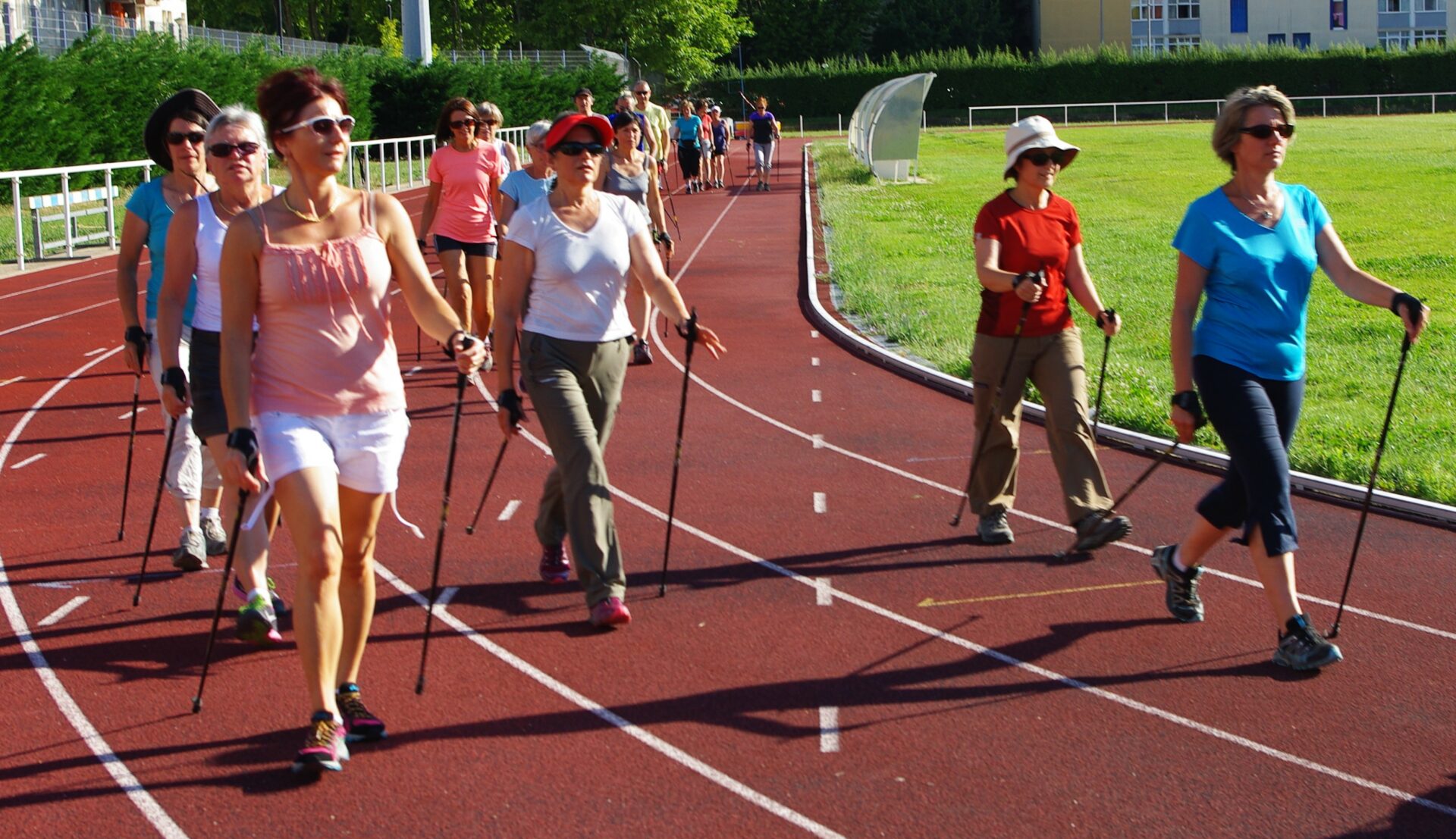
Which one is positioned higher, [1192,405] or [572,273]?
[572,273]

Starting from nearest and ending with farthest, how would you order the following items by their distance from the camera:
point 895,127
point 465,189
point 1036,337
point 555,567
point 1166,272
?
point 555,567, point 1036,337, point 465,189, point 1166,272, point 895,127

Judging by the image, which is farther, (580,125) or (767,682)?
(580,125)

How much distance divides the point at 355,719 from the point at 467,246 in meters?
7.39

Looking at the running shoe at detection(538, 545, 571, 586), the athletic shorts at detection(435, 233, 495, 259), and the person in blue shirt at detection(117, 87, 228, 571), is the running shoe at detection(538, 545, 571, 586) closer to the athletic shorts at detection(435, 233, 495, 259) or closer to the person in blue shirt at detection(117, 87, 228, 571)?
the person in blue shirt at detection(117, 87, 228, 571)

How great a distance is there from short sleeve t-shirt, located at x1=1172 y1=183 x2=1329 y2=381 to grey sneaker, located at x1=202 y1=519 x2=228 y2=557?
15.0 feet

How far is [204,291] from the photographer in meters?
6.50

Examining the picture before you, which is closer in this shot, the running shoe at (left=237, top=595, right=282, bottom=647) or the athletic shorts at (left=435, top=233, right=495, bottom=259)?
the running shoe at (left=237, top=595, right=282, bottom=647)

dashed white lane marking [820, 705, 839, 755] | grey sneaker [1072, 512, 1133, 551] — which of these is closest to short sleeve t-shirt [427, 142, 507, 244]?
grey sneaker [1072, 512, 1133, 551]

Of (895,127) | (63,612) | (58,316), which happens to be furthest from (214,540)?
(895,127)

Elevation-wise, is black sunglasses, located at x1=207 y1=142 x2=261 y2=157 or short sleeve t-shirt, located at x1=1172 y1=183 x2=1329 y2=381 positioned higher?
black sunglasses, located at x1=207 y1=142 x2=261 y2=157

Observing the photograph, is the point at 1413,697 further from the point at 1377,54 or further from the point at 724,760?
the point at 1377,54

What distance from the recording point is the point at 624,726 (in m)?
5.65

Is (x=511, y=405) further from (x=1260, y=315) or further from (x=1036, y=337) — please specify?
(x=1260, y=315)

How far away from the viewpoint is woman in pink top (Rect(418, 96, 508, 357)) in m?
12.2
